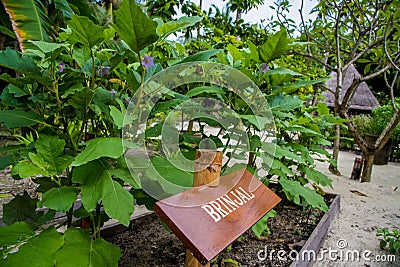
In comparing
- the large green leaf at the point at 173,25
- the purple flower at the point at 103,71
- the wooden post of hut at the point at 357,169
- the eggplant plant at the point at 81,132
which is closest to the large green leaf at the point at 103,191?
the eggplant plant at the point at 81,132

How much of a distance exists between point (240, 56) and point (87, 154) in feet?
2.18

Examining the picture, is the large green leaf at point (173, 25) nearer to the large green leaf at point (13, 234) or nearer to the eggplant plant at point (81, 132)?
the eggplant plant at point (81, 132)

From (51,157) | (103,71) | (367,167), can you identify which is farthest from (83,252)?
(367,167)

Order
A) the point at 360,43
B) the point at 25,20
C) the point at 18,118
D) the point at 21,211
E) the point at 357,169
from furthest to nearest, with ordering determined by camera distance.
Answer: the point at 357,169
the point at 360,43
the point at 25,20
the point at 21,211
the point at 18,118

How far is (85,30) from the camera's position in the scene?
23.0 inches

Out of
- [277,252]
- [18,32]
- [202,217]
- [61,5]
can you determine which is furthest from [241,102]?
[61,5]

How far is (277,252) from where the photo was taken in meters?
1.35

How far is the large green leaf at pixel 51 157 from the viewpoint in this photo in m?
0.66

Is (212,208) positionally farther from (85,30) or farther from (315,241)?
(315,241)

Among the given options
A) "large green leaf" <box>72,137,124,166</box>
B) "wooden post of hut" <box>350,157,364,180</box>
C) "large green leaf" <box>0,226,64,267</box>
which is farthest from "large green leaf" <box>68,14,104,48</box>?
"wooden post of hut" <box>350,157,364,180</box>

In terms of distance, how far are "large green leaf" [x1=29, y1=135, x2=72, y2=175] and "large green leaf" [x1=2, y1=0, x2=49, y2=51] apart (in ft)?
6.45

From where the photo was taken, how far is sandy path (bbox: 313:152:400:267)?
163cm

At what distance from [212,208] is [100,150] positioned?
10.5 inches

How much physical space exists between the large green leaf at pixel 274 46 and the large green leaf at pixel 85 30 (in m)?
0.43
